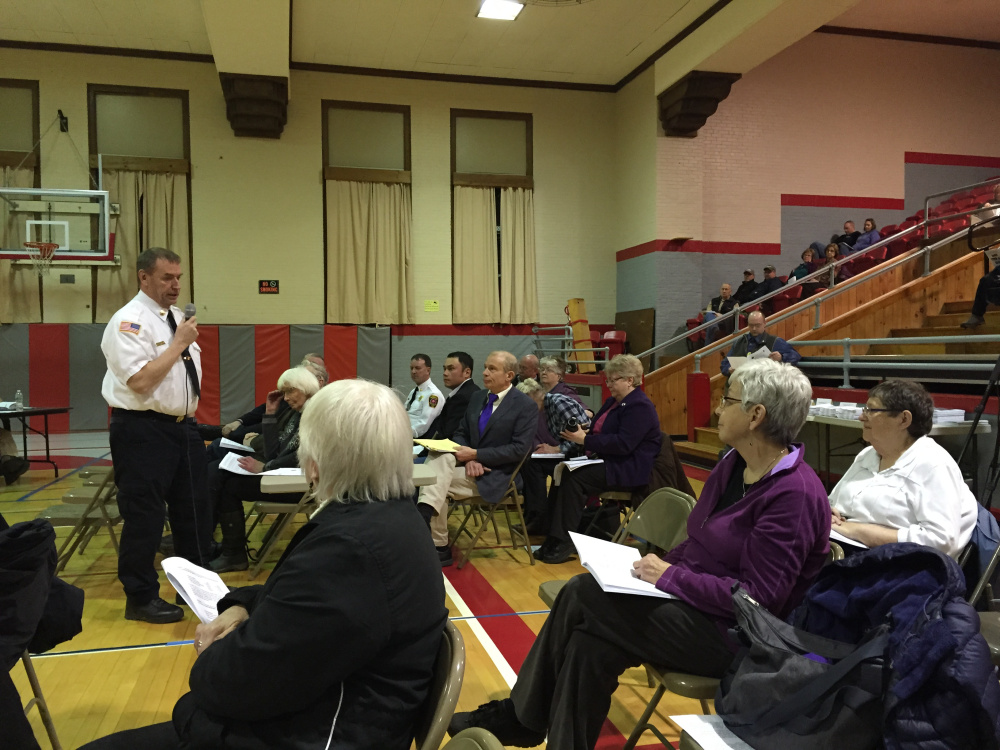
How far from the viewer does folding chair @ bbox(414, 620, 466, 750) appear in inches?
50.5

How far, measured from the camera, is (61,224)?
9914 millimetres

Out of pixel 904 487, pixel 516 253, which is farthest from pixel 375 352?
pixel 904 487

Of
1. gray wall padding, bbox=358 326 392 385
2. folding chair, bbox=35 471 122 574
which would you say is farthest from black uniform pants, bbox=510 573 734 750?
gray wall padding, bbox=358 326 392 385

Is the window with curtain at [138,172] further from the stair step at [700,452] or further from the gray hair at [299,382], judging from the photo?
the stair step at [700,452]

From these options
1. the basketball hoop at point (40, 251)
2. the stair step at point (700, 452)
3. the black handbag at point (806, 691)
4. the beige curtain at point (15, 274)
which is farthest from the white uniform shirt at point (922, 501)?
the beige curtain at point (15, 274)

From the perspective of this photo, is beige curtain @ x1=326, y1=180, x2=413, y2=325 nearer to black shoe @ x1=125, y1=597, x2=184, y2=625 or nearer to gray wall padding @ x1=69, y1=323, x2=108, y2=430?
gray wall padding @ x1=69, y1=323, x2=108, y2=430

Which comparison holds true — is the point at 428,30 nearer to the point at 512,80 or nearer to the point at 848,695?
the point at 512,80

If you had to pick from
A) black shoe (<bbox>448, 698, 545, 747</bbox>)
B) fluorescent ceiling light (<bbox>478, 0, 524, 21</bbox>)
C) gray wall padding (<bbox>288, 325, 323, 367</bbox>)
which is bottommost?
black shoe (<bbox>448, 698, 545, 747</bbox>)

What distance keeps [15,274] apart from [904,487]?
11309 millimetres

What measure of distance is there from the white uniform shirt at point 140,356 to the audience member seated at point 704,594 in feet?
6.87

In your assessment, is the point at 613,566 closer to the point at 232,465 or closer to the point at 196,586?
the point at 196,586

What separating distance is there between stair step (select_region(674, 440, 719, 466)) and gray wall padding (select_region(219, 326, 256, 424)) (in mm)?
6313

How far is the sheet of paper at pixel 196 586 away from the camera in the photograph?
69.2 inches

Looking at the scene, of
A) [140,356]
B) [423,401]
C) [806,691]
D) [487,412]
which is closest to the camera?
[806,691]
